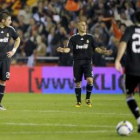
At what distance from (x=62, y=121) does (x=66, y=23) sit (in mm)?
14286

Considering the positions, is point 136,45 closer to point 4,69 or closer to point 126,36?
point 126,36

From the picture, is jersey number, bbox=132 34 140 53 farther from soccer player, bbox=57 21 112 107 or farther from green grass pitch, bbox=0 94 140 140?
soccer player, bbox=57 21 112 107

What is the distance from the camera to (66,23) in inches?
1080

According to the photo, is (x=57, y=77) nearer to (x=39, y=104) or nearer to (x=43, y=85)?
(x=43, y=85)

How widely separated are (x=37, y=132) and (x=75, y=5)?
16.8m

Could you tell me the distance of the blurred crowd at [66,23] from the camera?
85.3 feet

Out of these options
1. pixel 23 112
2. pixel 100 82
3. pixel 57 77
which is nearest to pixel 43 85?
pixel 57 77

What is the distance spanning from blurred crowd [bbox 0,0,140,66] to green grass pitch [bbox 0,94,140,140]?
7.83 m

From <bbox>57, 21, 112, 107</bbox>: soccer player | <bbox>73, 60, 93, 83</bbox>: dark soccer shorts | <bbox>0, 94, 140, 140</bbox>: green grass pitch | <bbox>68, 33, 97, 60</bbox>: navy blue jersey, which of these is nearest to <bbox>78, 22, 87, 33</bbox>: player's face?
<bbox>57, 21, 112, 107</bbox>: soccer player

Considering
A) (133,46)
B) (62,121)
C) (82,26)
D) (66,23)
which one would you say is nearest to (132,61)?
(133,46)

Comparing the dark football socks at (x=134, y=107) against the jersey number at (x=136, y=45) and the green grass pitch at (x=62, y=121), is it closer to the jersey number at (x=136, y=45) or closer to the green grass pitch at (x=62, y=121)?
the green grass pitch at (x=62, y=121)

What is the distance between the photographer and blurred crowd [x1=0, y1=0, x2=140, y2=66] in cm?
2600

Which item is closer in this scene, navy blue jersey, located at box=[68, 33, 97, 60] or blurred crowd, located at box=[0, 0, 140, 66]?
navy blue jersey, located at box=[68, 33, 97, 60]

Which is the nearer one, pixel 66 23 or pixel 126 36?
pixel 126 36
